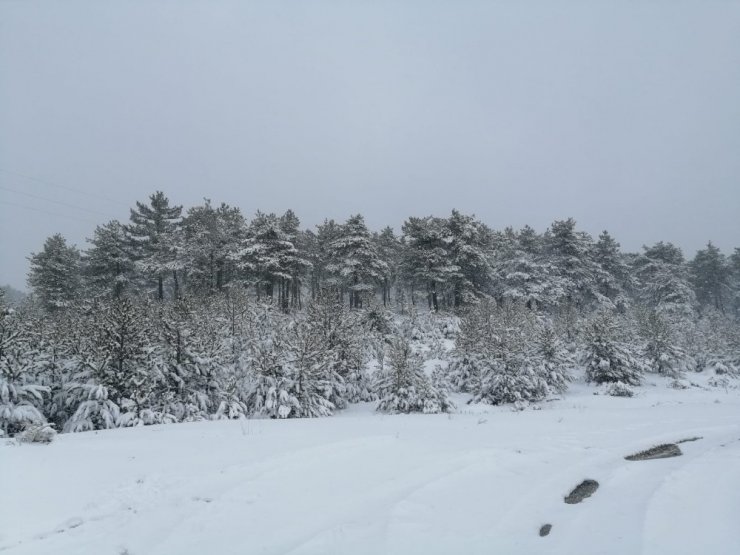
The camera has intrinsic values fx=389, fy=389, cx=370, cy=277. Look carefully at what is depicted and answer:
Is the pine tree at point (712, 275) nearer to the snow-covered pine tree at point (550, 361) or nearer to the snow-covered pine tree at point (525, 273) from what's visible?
the snow-covered pine tree at point (525, 273)

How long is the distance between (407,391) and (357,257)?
68.6ft

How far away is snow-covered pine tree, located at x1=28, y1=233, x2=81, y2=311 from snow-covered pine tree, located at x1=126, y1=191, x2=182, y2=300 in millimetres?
5077

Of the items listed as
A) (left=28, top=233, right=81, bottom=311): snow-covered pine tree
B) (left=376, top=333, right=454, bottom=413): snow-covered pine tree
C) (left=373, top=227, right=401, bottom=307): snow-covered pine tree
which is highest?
(left=373, top=227, right=401, bottom=307): snow-covered pine tree

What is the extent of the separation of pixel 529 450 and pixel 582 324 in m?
19.6

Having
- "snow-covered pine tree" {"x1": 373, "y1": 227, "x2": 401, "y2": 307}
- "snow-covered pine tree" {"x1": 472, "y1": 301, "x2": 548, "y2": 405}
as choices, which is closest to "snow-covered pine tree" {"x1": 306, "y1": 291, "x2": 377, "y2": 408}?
"snow-covered pine tree" {"x1": 472, "y1": 301, "x2": 548, "y2": 405}

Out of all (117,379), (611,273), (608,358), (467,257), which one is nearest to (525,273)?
(467,257)

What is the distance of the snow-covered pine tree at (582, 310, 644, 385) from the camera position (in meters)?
18.7

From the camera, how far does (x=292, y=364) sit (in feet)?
44.3

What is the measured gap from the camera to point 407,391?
14.1m

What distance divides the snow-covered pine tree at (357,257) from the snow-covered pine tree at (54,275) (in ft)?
72.1

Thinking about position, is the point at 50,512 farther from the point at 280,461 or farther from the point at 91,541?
the point at 280,461

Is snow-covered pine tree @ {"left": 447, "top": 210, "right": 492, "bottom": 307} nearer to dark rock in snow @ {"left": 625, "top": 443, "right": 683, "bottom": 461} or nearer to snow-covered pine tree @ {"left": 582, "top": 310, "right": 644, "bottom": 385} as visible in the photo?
snow-covered pine tree @ {"left": 582, "top": 310, "right": 644, "bottom": 385}

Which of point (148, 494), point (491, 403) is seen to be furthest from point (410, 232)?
point (148, 494)

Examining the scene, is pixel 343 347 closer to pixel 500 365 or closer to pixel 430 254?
pixel 500 365
